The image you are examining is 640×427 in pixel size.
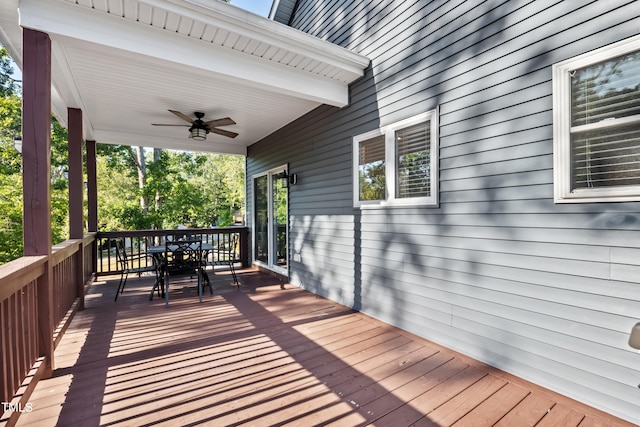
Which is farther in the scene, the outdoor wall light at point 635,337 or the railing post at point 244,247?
the railing post at point 244,247

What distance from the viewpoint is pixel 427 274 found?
2986mm

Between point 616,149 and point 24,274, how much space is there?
3814mm

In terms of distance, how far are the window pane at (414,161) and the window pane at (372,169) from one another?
0.25 meters

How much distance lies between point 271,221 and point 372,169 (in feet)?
10.2

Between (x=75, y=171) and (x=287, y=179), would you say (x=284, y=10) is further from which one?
(x=75, y=171)

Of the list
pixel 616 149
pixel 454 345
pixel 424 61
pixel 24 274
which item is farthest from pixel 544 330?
pixel 24 274

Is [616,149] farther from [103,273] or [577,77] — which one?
[103,273]

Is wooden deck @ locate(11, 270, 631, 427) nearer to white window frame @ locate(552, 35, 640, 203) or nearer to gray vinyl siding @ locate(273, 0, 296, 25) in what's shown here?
white window frame @ locate(552, 35, 640, 203)

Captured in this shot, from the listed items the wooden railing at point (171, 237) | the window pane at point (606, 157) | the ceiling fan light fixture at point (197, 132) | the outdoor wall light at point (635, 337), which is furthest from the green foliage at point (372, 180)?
the wooden railing at point (171, 237)

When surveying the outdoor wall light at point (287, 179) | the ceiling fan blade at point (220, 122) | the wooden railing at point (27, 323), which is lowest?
the wooden railing at point (27, 323)

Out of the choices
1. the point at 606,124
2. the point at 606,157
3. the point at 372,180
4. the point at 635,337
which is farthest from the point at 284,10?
the point at 635,337

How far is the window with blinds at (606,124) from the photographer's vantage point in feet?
6.05

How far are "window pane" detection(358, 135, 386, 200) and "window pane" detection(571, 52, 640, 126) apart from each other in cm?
180

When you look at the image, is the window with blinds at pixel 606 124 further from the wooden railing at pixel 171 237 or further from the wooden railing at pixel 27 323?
the wooden railing at pixel 171 237
